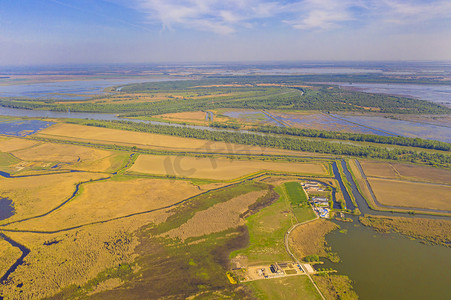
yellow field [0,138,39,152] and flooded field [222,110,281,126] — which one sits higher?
flooded field [222,110,281,126]

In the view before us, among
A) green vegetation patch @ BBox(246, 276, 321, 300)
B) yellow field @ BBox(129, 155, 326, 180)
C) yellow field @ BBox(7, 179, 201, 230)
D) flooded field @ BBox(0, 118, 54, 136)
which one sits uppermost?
flooded field @ BBox(0, 118, 54, 136)

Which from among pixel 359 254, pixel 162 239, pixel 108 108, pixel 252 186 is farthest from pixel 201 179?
pixel 108 108

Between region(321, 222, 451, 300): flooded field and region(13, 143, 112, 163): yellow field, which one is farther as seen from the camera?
region(13, 143, 112, 163): yellow field

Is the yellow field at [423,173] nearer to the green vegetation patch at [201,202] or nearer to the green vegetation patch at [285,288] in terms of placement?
the green vegetation patch at [201,202]

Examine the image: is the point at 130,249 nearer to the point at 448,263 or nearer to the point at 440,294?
the point at 440,294

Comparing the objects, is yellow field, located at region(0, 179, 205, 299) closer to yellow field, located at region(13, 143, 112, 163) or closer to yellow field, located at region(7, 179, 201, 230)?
yellow field, located at region(7, 179, 201, 230)

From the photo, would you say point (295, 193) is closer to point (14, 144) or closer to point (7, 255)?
point (7, 255)

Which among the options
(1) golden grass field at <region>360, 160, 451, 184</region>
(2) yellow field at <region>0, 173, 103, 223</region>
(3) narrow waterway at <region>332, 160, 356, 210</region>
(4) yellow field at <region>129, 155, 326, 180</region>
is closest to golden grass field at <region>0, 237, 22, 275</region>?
(2) yellow field at <region>0, 173, 103, 223</region>

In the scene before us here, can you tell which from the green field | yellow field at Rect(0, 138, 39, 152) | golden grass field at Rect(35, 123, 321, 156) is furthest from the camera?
yellow field at Rect(0, 138, 39, 152)

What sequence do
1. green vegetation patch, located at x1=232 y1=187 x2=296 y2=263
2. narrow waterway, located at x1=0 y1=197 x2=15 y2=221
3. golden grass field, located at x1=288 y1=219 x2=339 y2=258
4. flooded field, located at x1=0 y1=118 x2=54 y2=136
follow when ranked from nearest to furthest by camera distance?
green vegetation patch, located at x1=232 y1=187 x2=296 y2=263, golden grass field, located at x1=288 y1=219 x2=339 y2=258, narrow waterway, located at x1=0 y1=197 x2=15 y2=221, flooded field, located at x1=0 y1=118 x2=54 y2=136
